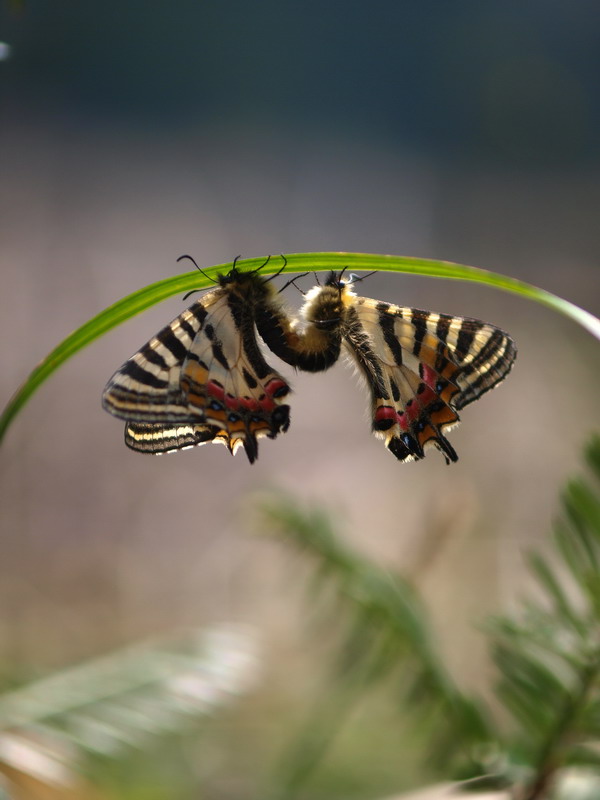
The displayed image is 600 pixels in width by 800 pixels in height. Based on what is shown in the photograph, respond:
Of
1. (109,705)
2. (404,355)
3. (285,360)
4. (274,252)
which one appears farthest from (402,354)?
(274,252)

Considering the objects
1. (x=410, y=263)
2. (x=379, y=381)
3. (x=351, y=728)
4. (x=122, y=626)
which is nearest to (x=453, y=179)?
(x=122, y=626)

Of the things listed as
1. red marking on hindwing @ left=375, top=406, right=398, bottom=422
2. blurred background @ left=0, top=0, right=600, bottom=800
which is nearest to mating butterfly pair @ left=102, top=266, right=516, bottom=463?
red marking on hindwing @ left=375, top=406, right=398, bottom=422

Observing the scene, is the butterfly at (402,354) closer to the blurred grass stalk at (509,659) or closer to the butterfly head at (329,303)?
the butterfly head at (329,303)

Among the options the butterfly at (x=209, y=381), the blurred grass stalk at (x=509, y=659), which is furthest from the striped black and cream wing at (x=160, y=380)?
the blurred grass stalk at (x=509, y=659)

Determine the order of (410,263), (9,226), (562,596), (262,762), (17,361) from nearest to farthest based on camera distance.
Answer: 1. (410,263)
2. (562,596)
3. (262,762)
4. (17,361)
5. (9,226)

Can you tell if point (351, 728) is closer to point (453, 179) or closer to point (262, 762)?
point (262, 762)

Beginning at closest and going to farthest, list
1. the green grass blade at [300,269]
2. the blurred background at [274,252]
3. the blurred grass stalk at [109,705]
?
the green grass blade at [300,269] < the blurred grass stalk at [109,705] < the blurred background at [274,252]

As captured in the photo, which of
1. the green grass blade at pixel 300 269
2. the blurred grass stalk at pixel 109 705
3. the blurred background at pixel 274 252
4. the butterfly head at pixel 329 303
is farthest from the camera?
the blurred background at pixel 274 252
